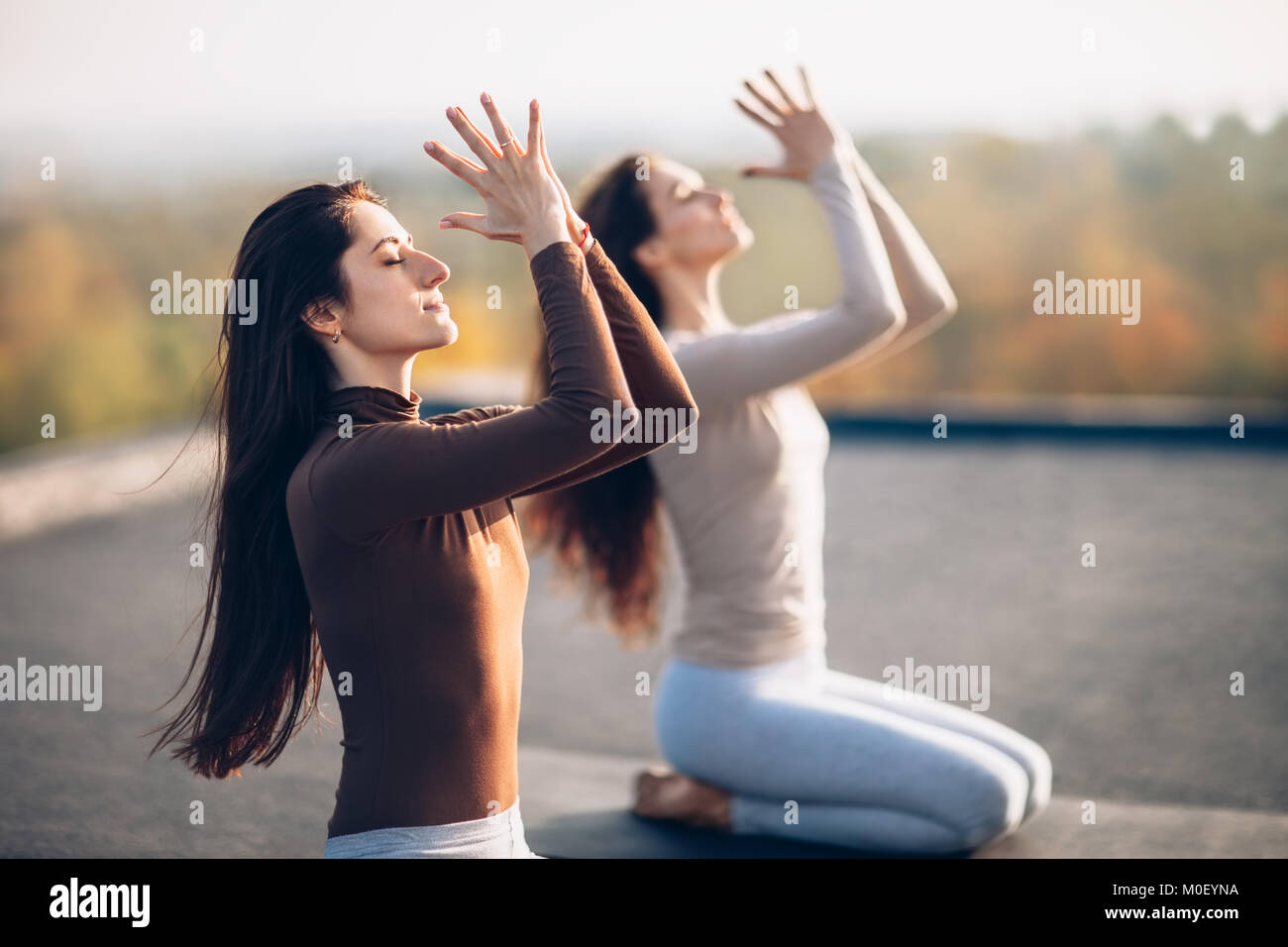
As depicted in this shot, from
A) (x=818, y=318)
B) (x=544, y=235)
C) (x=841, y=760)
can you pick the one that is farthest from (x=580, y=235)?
(x=841, y=760)

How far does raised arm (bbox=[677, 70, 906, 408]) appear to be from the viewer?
8.92 feet

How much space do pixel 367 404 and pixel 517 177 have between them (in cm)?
39

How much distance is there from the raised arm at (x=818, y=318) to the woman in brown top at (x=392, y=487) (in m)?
0.83

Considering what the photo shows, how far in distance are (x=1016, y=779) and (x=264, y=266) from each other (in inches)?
72.9

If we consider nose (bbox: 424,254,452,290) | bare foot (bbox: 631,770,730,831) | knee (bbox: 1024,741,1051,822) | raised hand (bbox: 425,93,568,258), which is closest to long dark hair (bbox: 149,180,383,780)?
nose (bbox: 424,254,452,290)

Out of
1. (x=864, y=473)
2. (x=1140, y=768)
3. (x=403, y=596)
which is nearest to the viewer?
(x=403, y=596)

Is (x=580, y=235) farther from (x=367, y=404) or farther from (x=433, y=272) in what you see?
(x=367, y=404)

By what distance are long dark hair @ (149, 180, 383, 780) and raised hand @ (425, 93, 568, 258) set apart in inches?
9.9

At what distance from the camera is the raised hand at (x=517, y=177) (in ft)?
5.82

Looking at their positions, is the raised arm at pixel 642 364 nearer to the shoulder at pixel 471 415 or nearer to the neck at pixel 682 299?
the shoulder at pixel 471 415

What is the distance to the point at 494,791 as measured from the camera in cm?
192

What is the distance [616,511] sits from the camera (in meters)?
3.09

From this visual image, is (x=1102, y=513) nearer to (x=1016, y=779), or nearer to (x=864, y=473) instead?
(x=864, y=473)
